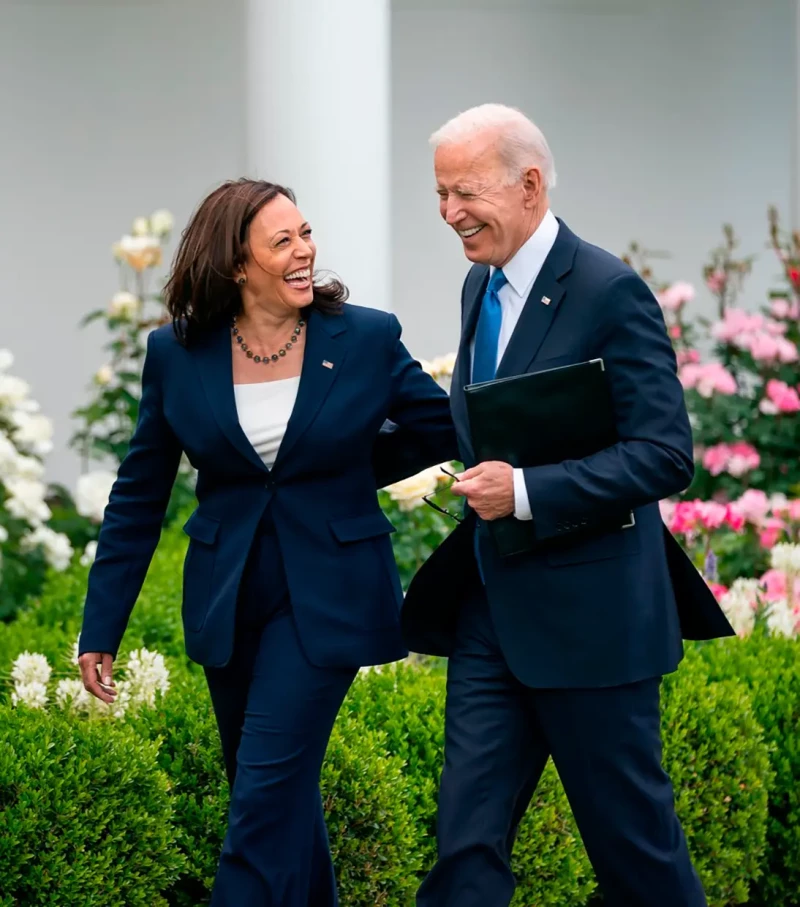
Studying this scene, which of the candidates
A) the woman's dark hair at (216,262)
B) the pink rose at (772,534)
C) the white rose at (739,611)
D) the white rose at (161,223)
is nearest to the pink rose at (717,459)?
the pink rose at (772,534)

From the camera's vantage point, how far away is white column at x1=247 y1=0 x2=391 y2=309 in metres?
5.52

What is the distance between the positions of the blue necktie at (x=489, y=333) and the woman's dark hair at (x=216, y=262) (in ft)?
1.27

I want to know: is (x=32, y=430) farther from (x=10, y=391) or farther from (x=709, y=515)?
(x=709, y=515)

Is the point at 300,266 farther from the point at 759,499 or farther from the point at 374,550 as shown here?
the point at 759,499

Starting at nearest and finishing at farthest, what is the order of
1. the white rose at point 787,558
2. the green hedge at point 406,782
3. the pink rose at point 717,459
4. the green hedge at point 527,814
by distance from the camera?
the green hedge at point 406,782 < the green hedge at point 527,814 < the white rose at point 787,558 < the pink rose at point 717,459

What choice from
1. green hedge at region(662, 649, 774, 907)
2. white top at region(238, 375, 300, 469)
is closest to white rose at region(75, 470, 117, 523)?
green hedge at region(662, 649, 774, 907)

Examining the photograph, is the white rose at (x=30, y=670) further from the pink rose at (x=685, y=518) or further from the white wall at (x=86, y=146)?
the white wall at (x=86, y=146)

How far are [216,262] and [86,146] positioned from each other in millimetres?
5438

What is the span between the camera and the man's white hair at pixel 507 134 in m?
2.88

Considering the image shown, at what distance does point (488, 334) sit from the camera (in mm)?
2998

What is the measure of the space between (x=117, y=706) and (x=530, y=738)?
1397mm

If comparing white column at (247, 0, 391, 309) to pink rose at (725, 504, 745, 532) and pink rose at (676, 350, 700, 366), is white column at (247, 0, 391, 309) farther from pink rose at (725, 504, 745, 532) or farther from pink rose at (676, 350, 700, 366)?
pink rose at (676, 350, 700, 366)

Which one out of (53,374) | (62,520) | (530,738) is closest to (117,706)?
(530,738)

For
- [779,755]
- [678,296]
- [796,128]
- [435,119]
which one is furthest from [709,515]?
[435,119]
